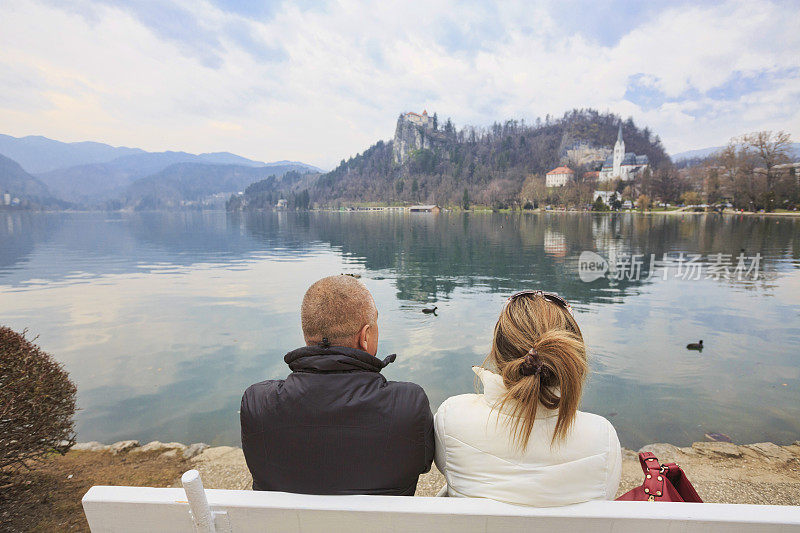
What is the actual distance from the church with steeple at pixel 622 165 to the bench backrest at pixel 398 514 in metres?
153

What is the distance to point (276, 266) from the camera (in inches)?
1072

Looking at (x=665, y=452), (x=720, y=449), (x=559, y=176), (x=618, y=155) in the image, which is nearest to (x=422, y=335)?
(x=665, y=452)

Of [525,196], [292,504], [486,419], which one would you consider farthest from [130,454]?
[525,196]

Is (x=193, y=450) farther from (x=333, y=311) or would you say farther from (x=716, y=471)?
(x=716, y=471)

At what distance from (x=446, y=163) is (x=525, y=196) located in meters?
57.3

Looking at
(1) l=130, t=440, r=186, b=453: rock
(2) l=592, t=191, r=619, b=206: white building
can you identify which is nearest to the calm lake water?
(1) l=130, t=440, r=186, b=453: rock

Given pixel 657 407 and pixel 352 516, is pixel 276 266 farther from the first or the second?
pixel 352 516

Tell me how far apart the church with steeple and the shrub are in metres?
153

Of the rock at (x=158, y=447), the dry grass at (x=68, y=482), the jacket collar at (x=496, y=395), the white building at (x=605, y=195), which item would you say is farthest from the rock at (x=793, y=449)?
the white building at (x=605, y=195)

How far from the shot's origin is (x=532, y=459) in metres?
1.61

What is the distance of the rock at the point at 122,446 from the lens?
597 centimetres

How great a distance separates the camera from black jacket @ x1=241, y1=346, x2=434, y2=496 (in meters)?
1.63

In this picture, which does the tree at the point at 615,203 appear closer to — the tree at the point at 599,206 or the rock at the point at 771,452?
the tree at the point at 599,206

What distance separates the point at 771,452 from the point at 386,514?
258 inches
